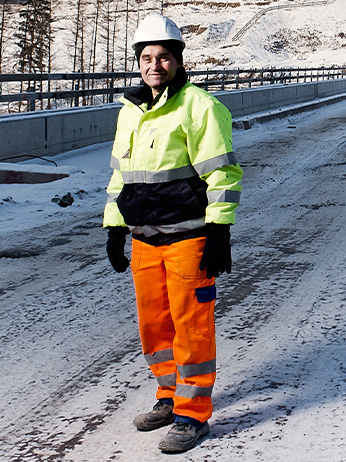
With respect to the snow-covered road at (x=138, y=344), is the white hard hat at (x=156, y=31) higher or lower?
higher

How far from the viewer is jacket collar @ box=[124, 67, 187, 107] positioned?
3117 millimetres

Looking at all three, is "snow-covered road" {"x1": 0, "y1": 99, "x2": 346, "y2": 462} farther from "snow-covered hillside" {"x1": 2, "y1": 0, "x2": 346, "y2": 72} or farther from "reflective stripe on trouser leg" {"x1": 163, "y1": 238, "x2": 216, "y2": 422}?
"snow-covered hillside" {"x1": 2, "y1": 0, "x2": 346, "y2": 72}

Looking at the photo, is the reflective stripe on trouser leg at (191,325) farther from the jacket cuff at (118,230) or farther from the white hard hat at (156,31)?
the white hard hat at (156,31)

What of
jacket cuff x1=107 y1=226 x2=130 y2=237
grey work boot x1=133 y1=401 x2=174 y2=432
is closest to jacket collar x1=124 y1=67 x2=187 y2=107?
jacket cuff x1=107 y1=226 x2=130 y2=237

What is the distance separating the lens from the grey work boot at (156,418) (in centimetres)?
335

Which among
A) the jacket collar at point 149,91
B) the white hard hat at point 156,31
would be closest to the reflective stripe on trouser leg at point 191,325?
the jacket collar at point 149,91

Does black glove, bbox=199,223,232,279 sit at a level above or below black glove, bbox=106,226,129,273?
above

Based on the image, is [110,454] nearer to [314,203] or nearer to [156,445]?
[156,445]

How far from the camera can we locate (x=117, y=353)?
4262 millimetres

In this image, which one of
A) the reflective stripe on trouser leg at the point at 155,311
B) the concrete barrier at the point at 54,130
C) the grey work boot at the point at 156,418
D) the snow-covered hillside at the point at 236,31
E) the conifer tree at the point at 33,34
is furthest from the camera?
the snow-covered hillside at the point at 236,31

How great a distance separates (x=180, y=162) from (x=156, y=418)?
1.14m

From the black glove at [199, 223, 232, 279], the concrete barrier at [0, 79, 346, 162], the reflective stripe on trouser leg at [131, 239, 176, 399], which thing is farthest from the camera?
the concrete barrier at [0, 79, 346, 162]

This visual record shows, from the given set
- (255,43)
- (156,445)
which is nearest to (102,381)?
(156,445)

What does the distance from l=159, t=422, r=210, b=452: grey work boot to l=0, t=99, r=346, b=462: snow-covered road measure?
0.14 feet
